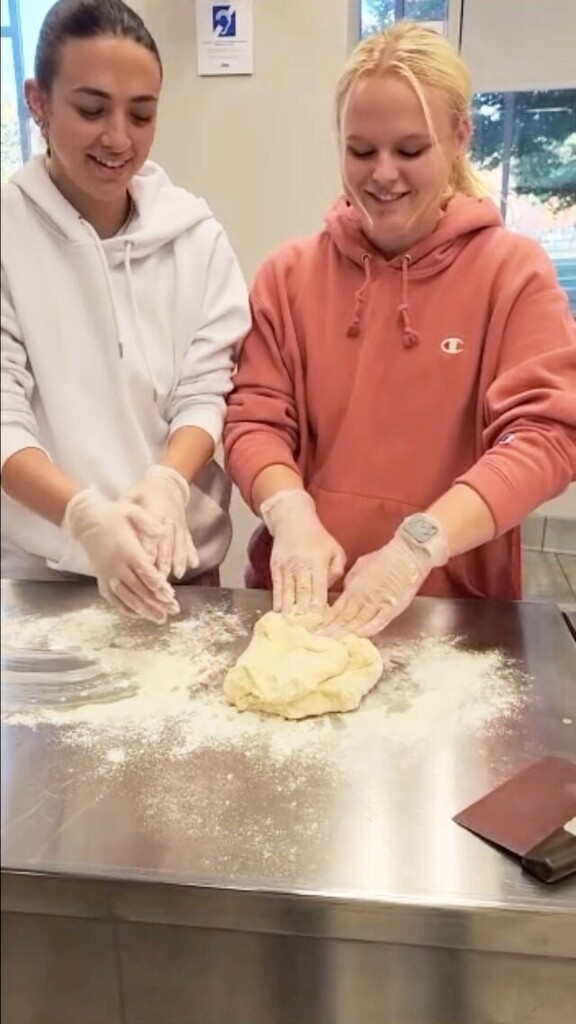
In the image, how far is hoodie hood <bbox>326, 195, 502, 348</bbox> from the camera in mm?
1123

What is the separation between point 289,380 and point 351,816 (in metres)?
0.62

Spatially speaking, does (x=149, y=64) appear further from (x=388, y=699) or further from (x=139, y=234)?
(x=388, y=699)

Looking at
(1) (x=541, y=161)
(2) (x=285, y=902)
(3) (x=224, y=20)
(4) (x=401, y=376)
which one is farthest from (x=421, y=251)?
(1) (x=541, y=161)

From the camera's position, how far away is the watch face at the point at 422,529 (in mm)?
1002

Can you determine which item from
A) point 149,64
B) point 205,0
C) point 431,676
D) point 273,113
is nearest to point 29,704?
point 431,676

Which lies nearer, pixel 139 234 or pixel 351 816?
pixel 351 816

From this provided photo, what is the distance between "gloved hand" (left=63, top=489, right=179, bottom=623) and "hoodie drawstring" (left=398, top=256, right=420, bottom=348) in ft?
1.40

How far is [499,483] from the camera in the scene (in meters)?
1.02

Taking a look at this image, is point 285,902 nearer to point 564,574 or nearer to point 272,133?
point 272,133

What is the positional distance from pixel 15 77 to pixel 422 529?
0.71m

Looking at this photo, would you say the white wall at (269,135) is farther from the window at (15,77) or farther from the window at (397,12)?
the window at (15,77)

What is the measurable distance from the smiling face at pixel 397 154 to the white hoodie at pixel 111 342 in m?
0.18

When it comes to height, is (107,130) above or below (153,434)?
above

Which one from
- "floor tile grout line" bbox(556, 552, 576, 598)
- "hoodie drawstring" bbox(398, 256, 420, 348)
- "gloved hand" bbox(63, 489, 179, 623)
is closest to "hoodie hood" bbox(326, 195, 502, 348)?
"hoodie drawstring" bbox(398, 256, 420, 348)
